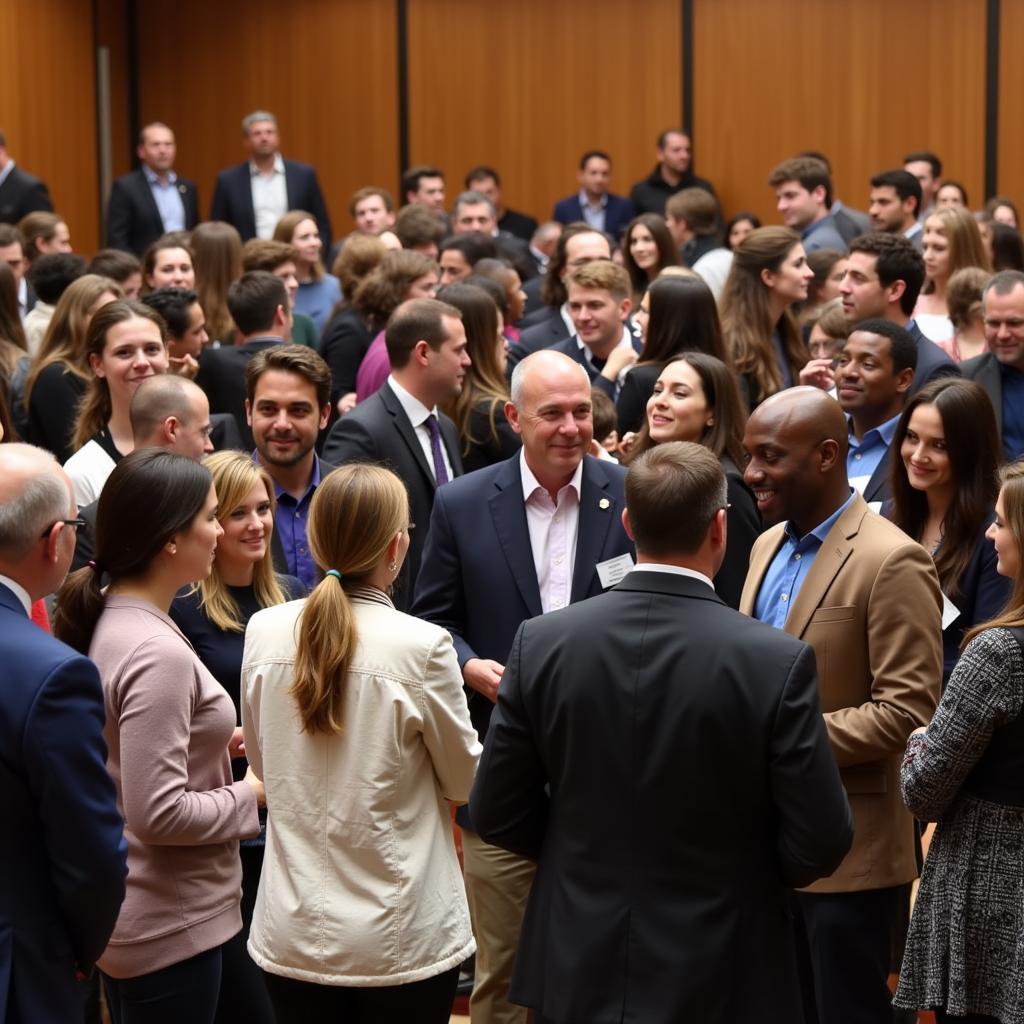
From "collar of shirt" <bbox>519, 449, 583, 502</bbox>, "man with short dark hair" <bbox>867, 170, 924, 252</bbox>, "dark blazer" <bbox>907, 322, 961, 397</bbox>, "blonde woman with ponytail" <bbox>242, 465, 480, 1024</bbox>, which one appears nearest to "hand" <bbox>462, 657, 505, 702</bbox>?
"collar of shirt" <bbox>519, 449, 583, 502</bbox>

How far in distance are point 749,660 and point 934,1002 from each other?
0.95 meters

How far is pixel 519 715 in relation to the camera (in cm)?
263

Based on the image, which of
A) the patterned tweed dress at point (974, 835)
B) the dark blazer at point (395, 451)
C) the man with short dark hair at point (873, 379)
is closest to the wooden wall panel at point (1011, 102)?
the man with short dark hair at point (873, 379)

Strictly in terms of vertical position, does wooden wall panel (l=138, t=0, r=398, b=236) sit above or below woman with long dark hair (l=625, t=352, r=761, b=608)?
above

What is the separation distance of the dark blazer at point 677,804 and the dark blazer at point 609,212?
31.2 ft

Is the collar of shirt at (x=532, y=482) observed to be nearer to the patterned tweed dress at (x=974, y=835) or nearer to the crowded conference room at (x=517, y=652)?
the crowded conference room at (x=517, y=652)

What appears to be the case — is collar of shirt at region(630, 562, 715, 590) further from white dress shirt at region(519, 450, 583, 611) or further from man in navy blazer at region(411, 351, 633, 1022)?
white dress shirt at region(519, 450, 583, 611)

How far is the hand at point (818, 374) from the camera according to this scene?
5.43 meters

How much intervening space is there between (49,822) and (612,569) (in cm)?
157

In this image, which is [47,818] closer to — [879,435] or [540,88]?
[879,435]

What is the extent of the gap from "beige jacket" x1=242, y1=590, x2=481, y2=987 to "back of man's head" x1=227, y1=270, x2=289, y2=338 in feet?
9.65

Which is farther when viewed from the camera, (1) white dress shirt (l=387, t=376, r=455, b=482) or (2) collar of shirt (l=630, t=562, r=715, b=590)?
(1) white dress shirt (l=387, t=376, r=455, b=482)

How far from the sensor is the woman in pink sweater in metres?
2.81

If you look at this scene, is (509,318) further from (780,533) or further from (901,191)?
(780,533)
